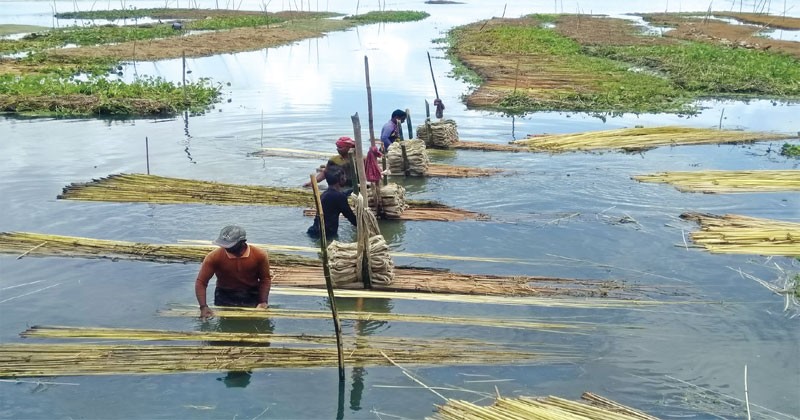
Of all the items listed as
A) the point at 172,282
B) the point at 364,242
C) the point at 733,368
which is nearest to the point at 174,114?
the point at 172,282

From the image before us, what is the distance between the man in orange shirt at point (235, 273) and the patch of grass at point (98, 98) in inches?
536

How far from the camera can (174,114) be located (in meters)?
19.2

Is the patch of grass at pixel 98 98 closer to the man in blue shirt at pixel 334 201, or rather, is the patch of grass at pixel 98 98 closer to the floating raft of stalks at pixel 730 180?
the man in blue shirt at pixel 334 201

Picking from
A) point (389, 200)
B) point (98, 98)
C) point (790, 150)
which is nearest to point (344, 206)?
point (389, 200)

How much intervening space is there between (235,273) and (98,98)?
14.6 m

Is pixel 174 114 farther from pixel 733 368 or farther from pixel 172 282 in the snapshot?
pixel 733 368

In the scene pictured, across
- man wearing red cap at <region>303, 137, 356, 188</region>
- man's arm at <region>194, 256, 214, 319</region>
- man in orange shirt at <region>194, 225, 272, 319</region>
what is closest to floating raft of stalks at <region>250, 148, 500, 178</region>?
man wearing red cap at <region>303, 137, 356, 188</region>

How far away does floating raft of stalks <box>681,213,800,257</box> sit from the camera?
28.7 ft

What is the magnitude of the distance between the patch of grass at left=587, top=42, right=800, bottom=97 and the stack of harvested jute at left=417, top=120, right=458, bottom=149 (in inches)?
416

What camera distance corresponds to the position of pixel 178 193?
11.0 m

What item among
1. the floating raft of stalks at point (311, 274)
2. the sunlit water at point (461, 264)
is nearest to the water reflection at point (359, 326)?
the sunlit water at point (461, 264)

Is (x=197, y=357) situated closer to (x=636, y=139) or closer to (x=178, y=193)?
(x=178, y=193)

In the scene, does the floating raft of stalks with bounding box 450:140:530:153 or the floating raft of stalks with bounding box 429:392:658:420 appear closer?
the floating raft of stalks with bounding box 429:392:658:420

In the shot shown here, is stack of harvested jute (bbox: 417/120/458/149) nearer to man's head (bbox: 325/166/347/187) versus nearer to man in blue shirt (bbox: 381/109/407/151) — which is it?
man in blue shirt (bbox: 381/109/407/151)
